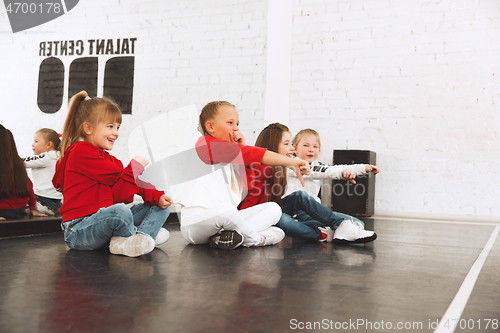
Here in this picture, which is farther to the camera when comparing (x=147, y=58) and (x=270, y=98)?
(x=147, y=58)

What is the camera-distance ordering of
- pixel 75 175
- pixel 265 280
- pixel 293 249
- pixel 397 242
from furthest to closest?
1. pixel 397 242
2. pixel 293 249
3. pixel 75 175
4. pixel 265 280

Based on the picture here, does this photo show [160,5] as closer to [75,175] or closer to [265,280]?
[75,175]

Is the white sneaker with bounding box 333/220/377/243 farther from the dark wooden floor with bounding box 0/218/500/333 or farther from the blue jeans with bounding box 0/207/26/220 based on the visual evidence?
the blue jeans with bounding box 0/207/26/220

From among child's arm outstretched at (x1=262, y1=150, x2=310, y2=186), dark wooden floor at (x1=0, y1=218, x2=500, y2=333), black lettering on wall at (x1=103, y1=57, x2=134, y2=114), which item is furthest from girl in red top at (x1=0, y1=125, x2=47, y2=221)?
black lettering on wall at (x1=103, y1=57, x2=134, y2=114)

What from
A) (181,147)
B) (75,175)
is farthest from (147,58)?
(75,175)

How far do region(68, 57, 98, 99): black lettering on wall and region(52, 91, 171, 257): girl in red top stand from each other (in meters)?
3.57

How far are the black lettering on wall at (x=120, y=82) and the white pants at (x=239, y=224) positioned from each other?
11.4 ft

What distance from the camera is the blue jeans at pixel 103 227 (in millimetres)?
1540

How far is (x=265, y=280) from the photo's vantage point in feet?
3.92

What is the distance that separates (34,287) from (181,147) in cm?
391

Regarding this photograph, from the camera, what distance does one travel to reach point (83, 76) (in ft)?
16.5

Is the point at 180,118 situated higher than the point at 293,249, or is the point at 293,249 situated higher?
the point at 180,118

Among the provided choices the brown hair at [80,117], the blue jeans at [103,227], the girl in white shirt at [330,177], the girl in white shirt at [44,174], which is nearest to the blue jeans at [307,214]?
the girl in white shirt at [330,177]

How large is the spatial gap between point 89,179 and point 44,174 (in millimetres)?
1905
